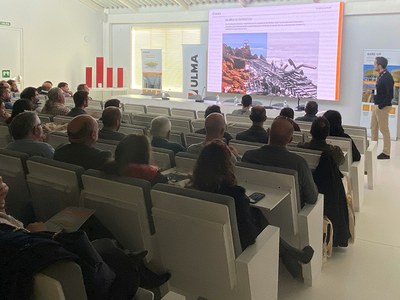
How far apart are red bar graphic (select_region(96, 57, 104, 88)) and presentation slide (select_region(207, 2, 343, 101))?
348 centimetres

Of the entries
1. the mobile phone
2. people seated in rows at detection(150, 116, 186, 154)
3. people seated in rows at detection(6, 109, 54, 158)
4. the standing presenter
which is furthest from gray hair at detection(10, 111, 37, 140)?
the standing presenter

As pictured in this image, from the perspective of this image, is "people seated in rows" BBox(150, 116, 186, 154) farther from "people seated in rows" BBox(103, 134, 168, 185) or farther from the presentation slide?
the presentation slide

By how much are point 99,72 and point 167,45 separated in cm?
218

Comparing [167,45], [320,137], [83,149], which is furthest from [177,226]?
[167,45]

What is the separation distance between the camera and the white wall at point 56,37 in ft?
39.2

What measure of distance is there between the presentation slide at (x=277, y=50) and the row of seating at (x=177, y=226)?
7.75 meters

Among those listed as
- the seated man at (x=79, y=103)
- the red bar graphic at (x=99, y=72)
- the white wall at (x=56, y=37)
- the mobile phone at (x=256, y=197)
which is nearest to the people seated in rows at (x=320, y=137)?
the mobile phone at (x=256, y=197)

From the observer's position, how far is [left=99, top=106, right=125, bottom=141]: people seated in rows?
4.15 m

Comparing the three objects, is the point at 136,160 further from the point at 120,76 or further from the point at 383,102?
the point at 120,76

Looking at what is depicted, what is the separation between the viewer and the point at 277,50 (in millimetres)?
10594

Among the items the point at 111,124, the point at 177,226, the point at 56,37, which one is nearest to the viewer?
the point at 177,226

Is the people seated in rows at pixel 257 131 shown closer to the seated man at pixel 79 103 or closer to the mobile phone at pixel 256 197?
the mobile phone at pixel 256 197

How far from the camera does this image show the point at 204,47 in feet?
38.3

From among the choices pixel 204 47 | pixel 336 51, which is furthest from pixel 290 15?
pixel 204 47
